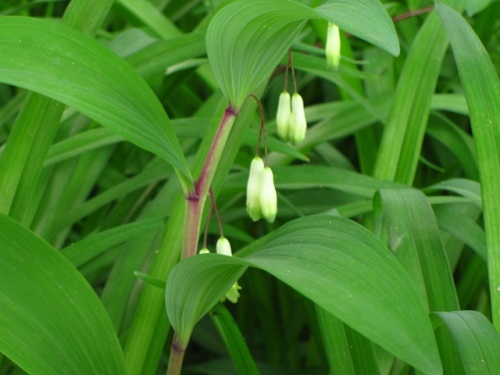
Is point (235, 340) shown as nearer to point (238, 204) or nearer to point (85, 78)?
point (85, 78)

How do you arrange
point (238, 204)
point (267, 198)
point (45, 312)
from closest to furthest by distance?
1. point (45, 312)
2. point (267, 198)
3. point (238, 204)

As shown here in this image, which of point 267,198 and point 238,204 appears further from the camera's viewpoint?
point 238,204

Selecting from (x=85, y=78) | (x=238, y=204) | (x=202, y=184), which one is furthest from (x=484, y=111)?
(x=238, y=204)

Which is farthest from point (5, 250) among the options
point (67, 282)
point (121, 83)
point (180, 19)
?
point (180, 19)

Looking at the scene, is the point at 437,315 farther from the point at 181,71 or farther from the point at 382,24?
the point at 181,71

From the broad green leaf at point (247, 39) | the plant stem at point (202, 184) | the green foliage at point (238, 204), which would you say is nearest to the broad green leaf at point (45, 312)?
the green foliage at point (238, 204)

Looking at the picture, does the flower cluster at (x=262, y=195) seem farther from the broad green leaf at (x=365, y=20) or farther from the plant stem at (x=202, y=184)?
the broad green leaf at (x=365, y=20)

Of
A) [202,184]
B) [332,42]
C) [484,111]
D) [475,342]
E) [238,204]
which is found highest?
[238,204]
